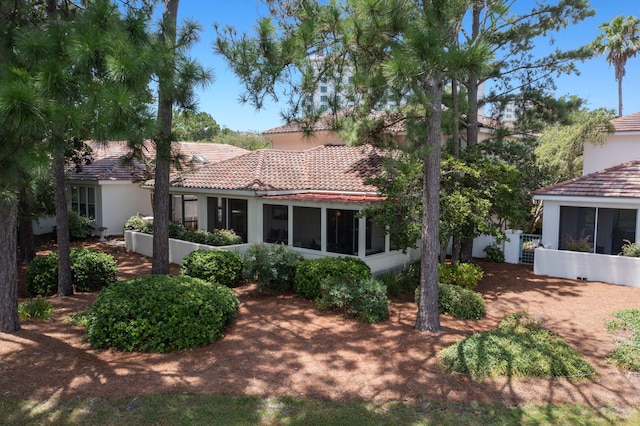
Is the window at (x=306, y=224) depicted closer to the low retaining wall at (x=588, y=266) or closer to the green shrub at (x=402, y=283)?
the green shrub at (x=402, y=283)

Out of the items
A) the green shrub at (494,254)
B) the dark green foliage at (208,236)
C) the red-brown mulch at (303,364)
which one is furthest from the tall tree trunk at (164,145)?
the green shrub at (494,254)

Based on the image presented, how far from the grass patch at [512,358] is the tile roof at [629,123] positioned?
48.4 ft

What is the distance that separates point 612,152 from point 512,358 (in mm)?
16447

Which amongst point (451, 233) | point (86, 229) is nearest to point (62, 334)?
point (451, 233)

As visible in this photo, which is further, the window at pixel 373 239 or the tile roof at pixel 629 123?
the tile roof at pixel 629 123

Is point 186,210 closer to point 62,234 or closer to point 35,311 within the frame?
point 62,234

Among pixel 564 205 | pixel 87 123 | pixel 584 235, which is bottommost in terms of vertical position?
pixel 584 235

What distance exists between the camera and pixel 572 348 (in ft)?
27.5

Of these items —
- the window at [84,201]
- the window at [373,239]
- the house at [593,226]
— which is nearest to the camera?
the house at [593,226]

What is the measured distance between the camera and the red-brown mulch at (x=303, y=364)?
652cm

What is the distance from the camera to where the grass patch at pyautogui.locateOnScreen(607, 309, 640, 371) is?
25.0 feet

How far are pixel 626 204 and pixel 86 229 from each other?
22.5 m

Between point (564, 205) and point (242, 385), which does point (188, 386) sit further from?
point (564, 205)

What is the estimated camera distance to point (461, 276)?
520 inches
